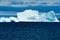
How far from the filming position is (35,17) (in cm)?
159

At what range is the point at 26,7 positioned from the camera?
5.72ft

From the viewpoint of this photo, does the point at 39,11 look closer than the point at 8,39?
No

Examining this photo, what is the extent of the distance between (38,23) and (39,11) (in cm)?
28

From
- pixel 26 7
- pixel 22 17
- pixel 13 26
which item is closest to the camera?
pixel 13 26

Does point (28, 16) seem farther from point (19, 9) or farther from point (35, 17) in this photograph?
point (19, 9)

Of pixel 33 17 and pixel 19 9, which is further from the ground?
pixel 19 9

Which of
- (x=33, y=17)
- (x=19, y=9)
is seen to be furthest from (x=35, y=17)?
(x=19, y=9)

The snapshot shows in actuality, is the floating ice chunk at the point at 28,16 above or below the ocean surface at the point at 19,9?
below

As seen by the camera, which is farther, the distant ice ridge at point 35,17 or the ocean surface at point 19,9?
the ocean surface at point 19,9

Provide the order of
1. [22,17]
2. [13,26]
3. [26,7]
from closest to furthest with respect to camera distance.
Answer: [13,26] → [22,17] → [26,7]

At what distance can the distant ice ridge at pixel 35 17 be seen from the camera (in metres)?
1.57

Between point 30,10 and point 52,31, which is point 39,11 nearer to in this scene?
point 30,10

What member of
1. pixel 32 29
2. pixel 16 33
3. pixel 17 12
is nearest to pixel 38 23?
pixel 32 29

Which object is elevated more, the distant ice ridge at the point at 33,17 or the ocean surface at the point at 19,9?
the ocean surface at the point at 19,9
